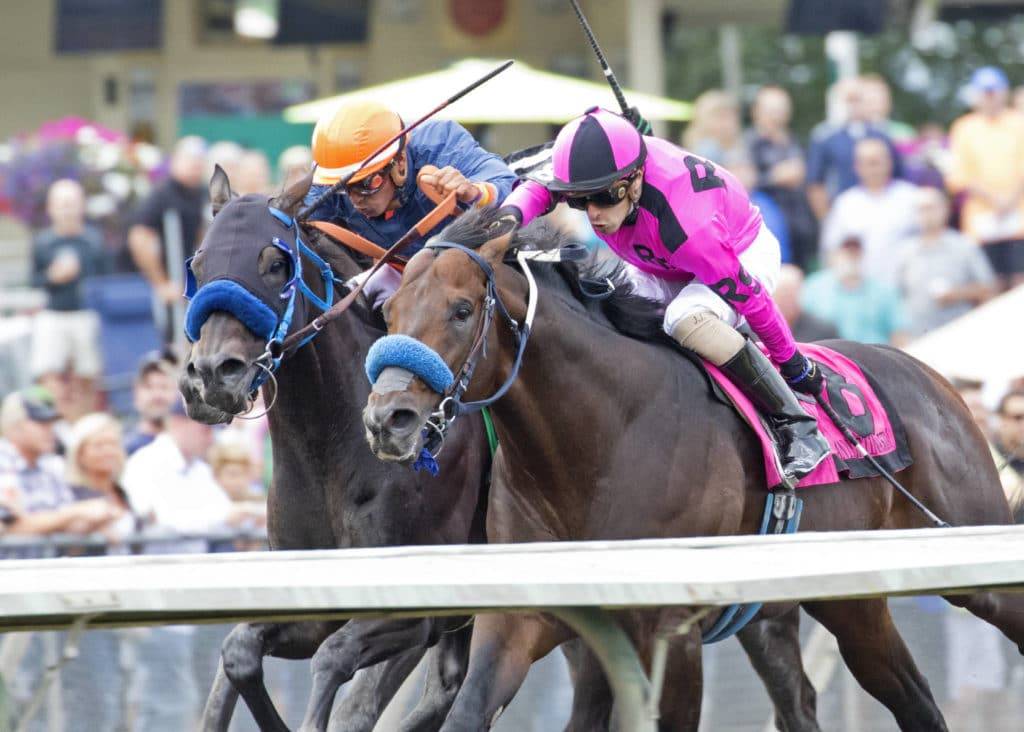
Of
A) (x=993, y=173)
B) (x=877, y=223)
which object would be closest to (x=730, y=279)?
(x=877, y=223)

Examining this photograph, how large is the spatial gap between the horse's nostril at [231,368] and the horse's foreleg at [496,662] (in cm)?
88

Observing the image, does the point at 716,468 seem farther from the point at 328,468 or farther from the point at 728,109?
the point at 728,109

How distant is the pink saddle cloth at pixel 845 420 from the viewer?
4902mm

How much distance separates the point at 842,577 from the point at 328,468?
6.69ft

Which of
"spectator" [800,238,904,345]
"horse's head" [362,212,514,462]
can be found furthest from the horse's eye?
"spectator" [800,238,904,345]

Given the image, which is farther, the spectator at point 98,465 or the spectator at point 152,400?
the spectator at point 152,400

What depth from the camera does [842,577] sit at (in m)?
3.29

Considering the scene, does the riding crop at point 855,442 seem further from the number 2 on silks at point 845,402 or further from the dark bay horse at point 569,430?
the dark bay horse at point 569,430

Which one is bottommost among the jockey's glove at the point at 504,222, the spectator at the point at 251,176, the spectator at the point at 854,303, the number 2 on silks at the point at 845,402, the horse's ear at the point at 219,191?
the spectator at the point at 854,303

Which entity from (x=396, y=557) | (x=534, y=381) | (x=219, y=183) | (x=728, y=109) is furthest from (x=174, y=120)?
(x=396, y=557)

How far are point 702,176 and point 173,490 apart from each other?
381 cm

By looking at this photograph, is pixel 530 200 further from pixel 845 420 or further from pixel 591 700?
pixel 591 700

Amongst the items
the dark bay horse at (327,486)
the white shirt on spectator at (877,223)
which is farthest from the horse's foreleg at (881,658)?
the white shirt on spectator at (877,223)

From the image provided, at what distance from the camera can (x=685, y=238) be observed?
189 inches
